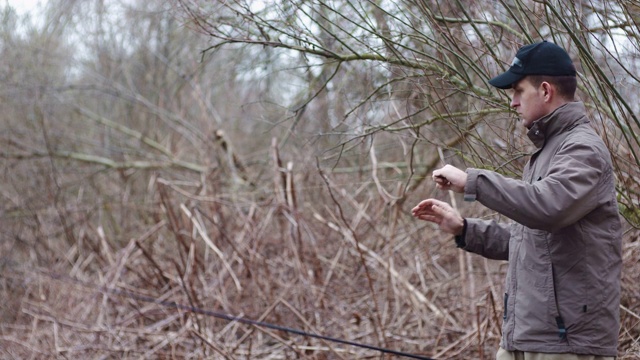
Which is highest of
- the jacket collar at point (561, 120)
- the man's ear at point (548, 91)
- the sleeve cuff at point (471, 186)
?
the man's ear at point (548, 91)

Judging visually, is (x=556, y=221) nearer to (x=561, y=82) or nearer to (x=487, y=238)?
(x=561, y=82)

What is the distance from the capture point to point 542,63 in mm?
3047

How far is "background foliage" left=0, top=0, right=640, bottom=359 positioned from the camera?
175 inches

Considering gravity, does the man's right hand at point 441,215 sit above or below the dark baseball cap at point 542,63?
below

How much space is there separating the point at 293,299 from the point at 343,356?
3.24ft

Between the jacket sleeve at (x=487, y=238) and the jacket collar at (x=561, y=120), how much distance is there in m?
0.57

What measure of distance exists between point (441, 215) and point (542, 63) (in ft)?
2.52

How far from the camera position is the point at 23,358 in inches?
279

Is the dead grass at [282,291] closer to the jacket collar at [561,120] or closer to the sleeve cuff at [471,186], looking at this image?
the jacket collar at [561,120]

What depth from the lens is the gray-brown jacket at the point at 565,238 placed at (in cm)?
280

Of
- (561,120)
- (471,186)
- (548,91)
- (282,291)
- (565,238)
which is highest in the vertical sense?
(548,91)

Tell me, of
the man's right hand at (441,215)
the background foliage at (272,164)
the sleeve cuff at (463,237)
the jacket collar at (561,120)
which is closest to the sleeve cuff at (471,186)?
the jacket collar at (561,120)

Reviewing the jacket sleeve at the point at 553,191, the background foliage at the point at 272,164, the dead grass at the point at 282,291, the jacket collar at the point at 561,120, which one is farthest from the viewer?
the dead grass at the point at 282,291

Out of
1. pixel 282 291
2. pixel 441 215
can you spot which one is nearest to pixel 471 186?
pixel 441 215
